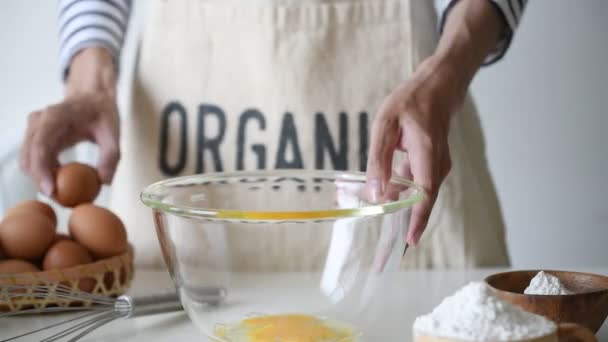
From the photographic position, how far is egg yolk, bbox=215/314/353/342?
1.44ft

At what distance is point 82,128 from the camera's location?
0.79 m

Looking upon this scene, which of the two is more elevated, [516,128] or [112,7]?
[112,7]

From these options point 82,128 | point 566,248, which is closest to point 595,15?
point 566,248

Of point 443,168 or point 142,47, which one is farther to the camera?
point 142,47

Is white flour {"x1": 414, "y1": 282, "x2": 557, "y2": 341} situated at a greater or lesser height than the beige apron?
lesser

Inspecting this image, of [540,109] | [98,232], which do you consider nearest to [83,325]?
[98,232]

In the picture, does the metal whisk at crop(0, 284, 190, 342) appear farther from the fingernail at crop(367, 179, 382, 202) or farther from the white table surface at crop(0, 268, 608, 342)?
the fingernail at crop(367, 179, 382, 202)

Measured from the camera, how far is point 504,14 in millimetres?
771

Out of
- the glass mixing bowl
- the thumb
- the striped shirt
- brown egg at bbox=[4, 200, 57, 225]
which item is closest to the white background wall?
the striped shirt

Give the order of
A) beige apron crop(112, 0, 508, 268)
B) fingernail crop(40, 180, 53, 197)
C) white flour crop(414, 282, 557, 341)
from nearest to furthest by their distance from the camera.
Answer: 1. white flour crop(414, 282, 557, 341)
2. fingernail crop(40, 180, 53, 197)
3. beige apron crop(112, 0, 508, 268)

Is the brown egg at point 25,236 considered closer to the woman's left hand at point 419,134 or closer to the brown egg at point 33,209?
the brown egg at point 33,209

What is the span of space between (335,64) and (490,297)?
0.51 meters

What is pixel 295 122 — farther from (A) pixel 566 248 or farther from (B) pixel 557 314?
(A) pixel 566 248

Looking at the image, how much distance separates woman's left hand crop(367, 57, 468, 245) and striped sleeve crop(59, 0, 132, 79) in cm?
44
